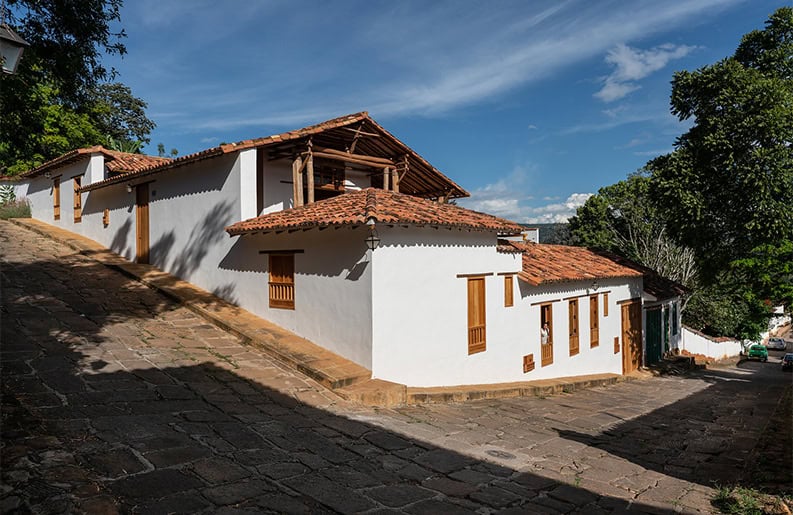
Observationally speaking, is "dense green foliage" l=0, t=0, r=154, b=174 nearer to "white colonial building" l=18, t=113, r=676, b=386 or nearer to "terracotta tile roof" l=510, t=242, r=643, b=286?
"white colonial building" l=18, t=113, r=676, b=386

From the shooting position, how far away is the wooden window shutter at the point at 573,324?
Answer: 520 inches

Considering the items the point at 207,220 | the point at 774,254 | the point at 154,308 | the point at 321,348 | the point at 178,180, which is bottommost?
the point at 321,348

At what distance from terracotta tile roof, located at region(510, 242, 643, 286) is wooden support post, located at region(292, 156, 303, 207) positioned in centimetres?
525

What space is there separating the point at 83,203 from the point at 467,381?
52.8 feet

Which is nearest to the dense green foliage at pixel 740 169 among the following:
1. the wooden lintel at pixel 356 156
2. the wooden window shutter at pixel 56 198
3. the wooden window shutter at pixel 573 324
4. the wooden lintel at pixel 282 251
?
the wooden window shutter at pixel 573 324

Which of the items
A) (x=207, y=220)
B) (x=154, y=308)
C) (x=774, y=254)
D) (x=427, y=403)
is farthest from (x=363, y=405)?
(x=774, y=254)

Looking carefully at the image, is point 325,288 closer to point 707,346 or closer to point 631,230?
point 707,346

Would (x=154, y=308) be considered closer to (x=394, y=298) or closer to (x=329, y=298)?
(x=329, y=298)

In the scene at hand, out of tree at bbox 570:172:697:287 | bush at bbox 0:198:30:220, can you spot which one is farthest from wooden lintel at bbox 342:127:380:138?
tree at bbox 570:172:697:287

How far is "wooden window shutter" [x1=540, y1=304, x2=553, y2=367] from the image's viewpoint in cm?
1201

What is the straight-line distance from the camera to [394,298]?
8086 mm

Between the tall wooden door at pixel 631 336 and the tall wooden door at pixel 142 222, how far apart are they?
15.4 m

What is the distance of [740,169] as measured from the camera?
12.0 m

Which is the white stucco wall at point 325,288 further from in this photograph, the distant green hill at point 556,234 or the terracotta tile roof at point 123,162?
the distant green hill at point 556,234
